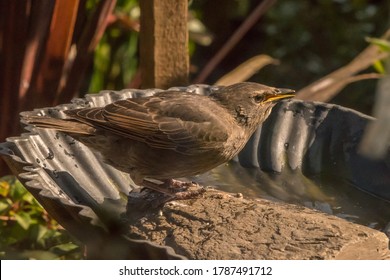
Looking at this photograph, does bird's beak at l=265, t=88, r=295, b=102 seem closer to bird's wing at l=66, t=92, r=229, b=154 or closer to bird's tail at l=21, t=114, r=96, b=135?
bird's wing at l=66, t=92, r=229, b=154

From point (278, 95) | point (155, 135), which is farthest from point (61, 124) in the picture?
point (278, 95)

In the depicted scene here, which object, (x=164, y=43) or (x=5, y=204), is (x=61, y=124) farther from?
(x=164, y=43)

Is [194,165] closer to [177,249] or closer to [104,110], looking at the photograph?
[104,110]

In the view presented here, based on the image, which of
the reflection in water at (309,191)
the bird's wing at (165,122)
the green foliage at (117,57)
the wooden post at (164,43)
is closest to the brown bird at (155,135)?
the bird's wing at (165,122)

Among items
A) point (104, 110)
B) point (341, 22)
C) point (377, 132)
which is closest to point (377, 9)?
point (341, 22)

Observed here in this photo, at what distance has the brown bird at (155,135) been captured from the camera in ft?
12.5

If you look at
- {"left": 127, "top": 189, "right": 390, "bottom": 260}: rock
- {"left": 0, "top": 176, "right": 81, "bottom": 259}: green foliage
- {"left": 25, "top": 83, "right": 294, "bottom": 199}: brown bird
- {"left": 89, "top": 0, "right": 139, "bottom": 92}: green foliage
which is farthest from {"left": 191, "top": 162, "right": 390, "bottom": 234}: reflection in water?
{"left": 89, "top": 0, "right": 139, "bottom": 92}: green foliage

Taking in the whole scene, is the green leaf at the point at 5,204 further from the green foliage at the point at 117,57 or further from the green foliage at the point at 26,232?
the green foliage at the point at 117,57

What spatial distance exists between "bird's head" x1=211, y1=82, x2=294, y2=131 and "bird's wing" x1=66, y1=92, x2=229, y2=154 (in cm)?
14

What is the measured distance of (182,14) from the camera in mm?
5078

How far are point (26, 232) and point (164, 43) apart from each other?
138 centimetres

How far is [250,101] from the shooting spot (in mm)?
4117

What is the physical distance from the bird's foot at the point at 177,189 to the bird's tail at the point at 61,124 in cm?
35
